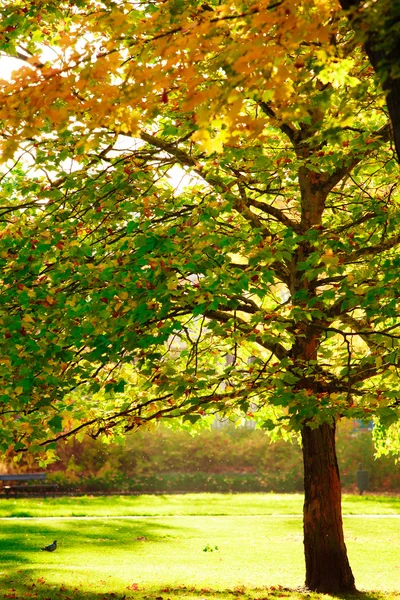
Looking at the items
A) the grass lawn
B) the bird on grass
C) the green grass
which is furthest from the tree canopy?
the green grass

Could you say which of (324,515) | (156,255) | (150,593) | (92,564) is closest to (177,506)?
(92,564)

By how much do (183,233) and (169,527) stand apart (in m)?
13.1

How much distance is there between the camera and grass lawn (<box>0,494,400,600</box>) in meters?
11.8

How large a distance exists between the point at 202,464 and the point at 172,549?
1884 cm

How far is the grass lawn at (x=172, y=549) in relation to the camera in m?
11.8

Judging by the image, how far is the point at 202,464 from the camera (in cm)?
3525

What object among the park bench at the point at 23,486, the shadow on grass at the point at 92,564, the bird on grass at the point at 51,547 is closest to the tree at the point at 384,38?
the shadow on grass at the point at 92,564

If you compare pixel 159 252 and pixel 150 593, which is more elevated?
pixel 159 252

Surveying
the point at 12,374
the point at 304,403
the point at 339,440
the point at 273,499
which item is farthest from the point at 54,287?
the point at 339,440

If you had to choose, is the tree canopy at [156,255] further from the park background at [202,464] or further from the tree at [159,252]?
the park background at [202,464]

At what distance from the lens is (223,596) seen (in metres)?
11.2

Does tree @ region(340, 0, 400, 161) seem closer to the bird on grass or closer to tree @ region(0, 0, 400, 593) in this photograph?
tree @ region(0, 0, 400, 593)

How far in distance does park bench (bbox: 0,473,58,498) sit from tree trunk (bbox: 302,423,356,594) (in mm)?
16138

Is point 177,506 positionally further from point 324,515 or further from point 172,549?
point 324,515
